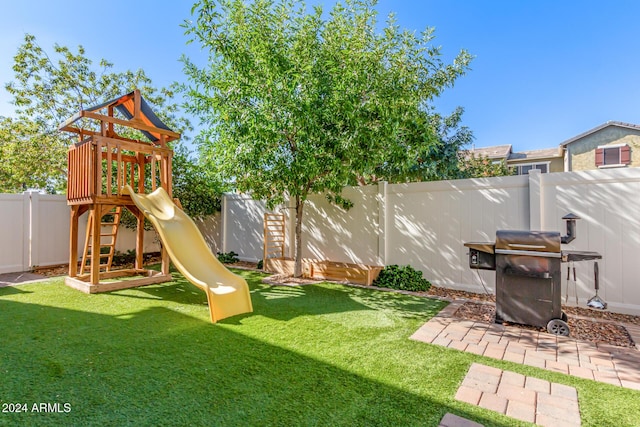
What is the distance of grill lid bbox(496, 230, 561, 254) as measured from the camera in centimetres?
342

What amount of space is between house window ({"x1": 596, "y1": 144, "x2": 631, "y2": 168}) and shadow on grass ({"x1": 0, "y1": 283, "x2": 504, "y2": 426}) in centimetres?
1917

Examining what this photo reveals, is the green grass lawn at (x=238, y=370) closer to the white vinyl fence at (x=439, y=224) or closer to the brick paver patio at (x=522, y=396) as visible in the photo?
the brick paver patio at (x=522, y=396)

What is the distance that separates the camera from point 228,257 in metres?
8.59

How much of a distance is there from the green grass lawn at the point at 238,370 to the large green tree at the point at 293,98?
2537 millimetres

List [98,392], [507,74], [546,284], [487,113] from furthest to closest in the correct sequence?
[487,113] < [507,74] < [546,284] < [98,392]

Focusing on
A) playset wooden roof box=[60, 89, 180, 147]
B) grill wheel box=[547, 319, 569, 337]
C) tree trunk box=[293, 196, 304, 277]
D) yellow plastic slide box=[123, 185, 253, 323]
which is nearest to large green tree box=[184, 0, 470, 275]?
tree trunk box=[293, 196, 304, 277]

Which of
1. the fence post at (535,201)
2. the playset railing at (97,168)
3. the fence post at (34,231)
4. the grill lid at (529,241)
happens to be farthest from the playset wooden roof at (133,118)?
the fence post at (535,201)

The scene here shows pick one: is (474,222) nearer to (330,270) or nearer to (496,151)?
(330,270)

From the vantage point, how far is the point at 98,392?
2148 millimetres

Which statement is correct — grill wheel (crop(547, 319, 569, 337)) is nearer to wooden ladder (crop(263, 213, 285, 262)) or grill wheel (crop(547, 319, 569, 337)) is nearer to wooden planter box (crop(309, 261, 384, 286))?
wooden planter box (crop(309, 261, 384, 286))

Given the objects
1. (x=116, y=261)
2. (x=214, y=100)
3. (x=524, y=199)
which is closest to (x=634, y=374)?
(x=524, y=199)

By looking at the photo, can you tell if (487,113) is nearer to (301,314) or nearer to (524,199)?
(524,199)

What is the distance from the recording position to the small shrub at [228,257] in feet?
27.9

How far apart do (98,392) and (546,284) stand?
14.4 ft
